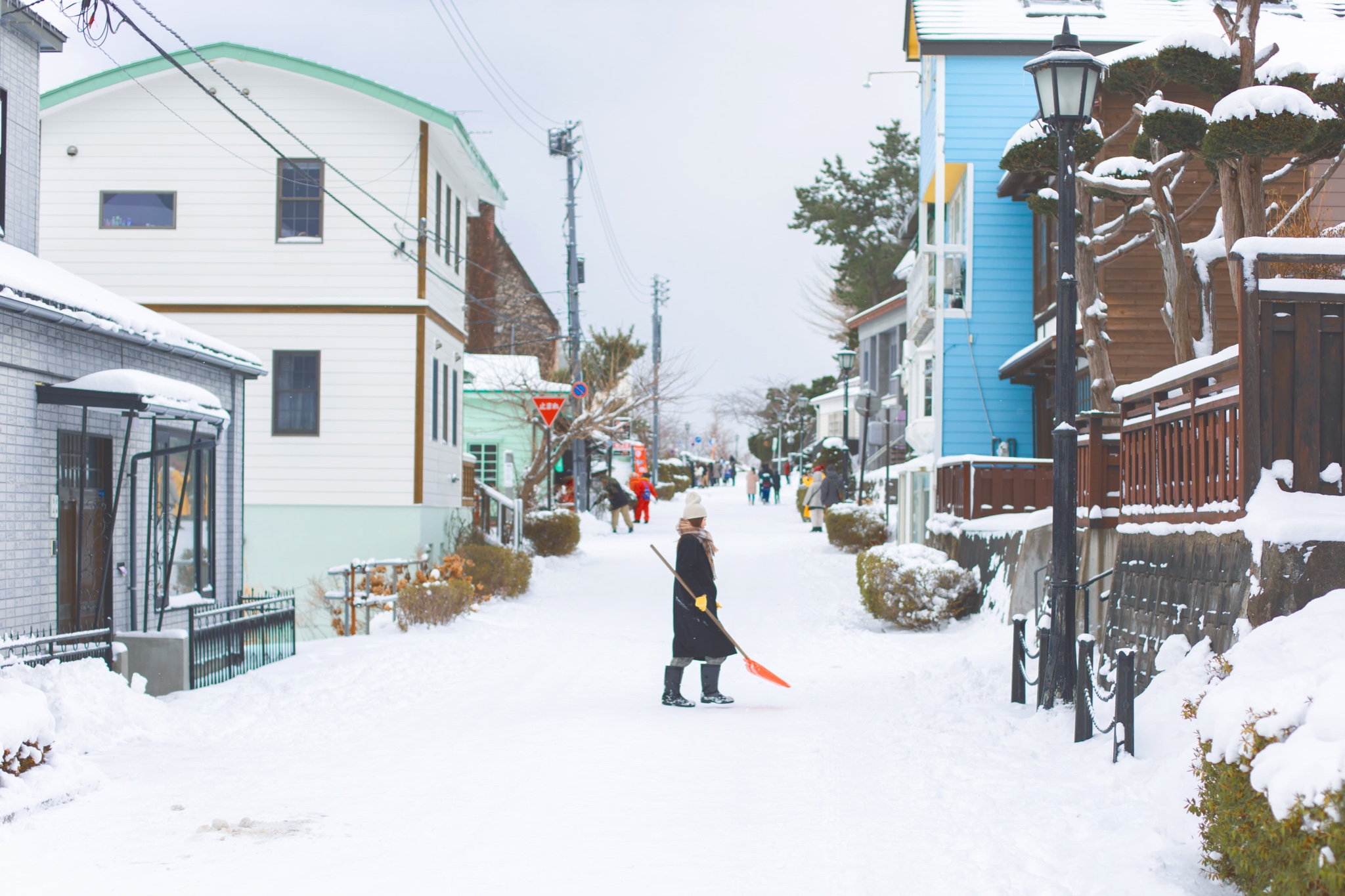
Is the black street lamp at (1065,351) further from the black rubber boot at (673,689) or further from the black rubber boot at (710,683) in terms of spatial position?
the black rubber boot at (673,689)


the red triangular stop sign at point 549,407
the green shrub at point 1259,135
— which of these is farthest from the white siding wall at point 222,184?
the green shrub at point 1259,135

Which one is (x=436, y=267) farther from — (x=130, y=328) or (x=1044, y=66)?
(x=1044, y=66)

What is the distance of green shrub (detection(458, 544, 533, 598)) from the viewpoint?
1841 cm

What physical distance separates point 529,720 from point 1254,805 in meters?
5.87

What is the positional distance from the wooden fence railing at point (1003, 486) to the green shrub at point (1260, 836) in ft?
40.3

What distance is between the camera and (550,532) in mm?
25156

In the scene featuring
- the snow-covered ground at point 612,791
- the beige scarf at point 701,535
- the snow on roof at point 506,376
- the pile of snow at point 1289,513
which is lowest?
the snow-covered ground at point 612,791

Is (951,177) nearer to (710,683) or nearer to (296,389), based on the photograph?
(296,389)

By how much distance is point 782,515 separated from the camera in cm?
4416

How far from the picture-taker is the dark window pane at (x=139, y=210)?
2105 centimetres

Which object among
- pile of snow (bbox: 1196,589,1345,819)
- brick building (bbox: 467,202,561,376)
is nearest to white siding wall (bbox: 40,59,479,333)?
pile of snow (bbox: 1196,589,1345,819)

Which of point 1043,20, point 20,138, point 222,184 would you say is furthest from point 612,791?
point 1043,20

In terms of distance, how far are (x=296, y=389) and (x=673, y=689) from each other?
42.0 ft

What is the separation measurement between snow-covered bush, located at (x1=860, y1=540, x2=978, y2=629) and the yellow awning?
30.3 feet
